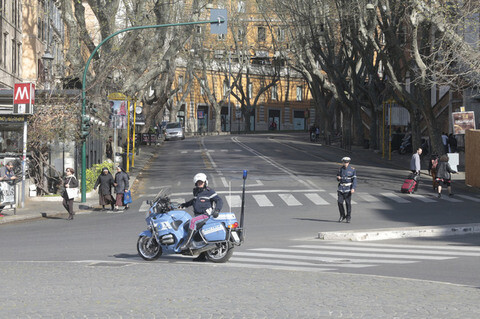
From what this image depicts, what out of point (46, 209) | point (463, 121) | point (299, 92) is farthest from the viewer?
point (299, 92)

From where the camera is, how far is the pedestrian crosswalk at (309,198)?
88.9ft

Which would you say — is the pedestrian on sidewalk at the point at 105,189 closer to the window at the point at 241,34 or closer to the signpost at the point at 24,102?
the signpost at the point at 24,102

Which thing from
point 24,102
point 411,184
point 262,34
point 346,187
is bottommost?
point 411,184

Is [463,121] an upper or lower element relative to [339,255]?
upper

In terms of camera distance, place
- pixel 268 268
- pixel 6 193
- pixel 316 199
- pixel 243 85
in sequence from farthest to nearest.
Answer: pixel 243 85, pixel 316 199, pixel 6 193, pixel 268 268

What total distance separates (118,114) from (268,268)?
2308 centimetres

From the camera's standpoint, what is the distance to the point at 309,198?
28.5 metres

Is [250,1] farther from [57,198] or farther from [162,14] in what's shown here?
[57,198]

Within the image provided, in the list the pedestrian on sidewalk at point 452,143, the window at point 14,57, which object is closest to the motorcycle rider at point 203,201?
the pedestrian on sidewalk at point 452,143

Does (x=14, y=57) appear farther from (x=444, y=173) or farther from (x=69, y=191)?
(x=444, y=173)

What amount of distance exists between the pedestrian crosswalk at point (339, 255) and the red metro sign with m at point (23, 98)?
12.1 m

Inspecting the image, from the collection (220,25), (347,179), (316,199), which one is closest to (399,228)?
(347,179)

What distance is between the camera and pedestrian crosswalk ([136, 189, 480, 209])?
2710 cm

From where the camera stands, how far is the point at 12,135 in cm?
3023
